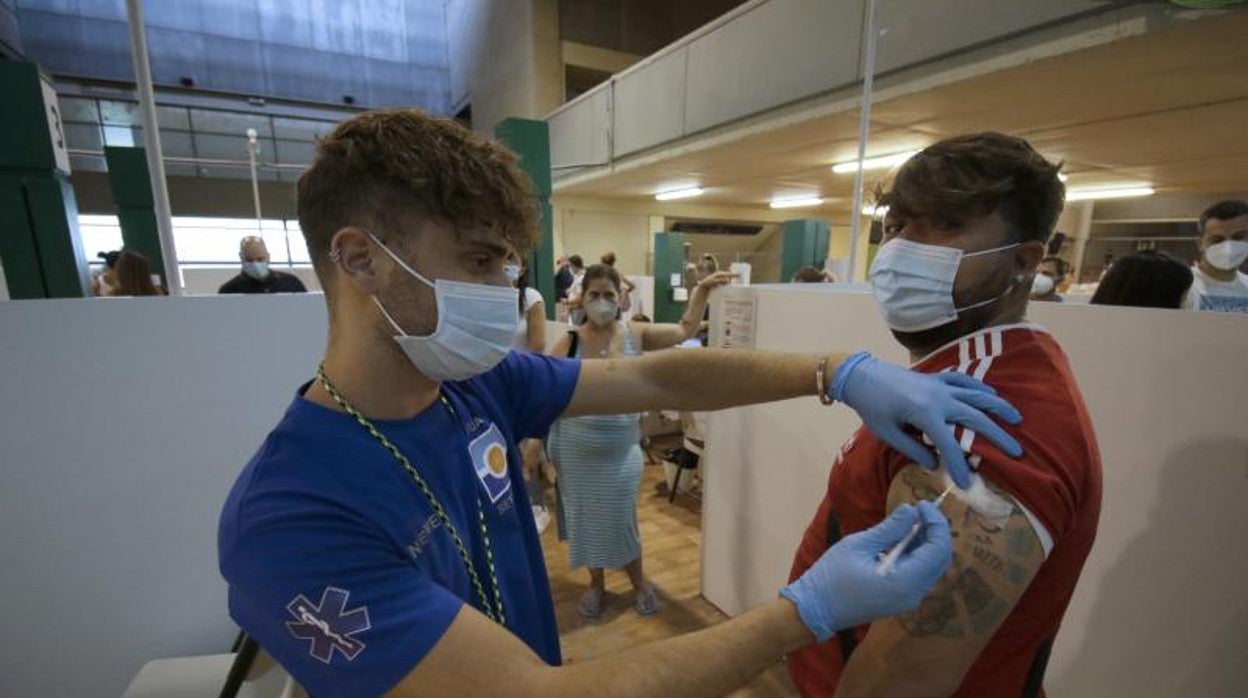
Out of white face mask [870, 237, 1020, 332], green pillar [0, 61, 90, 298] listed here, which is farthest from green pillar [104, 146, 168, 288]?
white face mask [870, 237, 1020, 332]

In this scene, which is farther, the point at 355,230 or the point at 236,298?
the point at 236,298

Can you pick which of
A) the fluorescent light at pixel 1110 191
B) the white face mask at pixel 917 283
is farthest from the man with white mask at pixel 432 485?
the fluorescent light at pixel 1110 191

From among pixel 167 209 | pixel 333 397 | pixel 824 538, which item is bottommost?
pixel 824 538

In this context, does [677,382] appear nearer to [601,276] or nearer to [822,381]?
[822,381]

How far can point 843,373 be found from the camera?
3.24ft

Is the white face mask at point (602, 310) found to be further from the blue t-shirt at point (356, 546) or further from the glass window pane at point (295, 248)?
the glass window pane at point (295, 248)

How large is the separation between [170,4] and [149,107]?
1175 centimetres

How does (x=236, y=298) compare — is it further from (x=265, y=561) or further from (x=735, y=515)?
(x=735, y=515)

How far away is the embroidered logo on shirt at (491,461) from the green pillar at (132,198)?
366cm

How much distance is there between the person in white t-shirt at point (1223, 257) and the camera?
2.25m

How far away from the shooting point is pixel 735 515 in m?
2.29

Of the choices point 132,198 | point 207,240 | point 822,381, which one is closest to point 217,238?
point 207,240

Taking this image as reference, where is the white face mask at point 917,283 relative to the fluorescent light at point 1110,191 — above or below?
below

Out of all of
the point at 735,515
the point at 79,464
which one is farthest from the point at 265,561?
the point at 735,515
